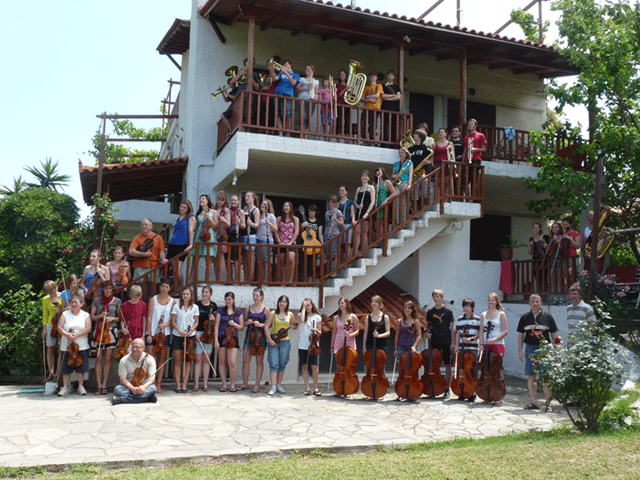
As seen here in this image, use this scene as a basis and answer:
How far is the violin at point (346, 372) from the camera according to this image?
8945 millimetres

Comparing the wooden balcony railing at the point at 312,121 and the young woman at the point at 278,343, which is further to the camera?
the wooden balcony railing at the point at 312,121

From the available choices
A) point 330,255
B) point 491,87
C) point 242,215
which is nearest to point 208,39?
point 242,215

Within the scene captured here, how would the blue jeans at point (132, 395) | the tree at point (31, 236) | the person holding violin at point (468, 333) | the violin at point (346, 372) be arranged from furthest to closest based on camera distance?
the tree at point (31, 236) → the person holding violin at point (468, 333) → the violin at point (346, 372) → the blue jeans at point (132, 395)

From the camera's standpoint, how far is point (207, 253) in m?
10.0

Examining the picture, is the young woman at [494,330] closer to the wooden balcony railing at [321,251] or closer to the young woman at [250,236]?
the wooden balcony railing at [321,251]

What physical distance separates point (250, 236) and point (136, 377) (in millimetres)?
3149

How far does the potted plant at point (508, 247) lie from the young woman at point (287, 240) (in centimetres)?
504

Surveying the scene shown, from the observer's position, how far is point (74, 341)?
355 inches

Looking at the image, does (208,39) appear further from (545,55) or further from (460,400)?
(460,400)

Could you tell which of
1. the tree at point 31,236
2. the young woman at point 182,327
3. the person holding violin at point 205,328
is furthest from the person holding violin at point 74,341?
the tree at point 31,236

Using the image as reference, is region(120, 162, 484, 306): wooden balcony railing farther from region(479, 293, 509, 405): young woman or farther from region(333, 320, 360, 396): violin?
region(479, 293, 509, 405): young woman

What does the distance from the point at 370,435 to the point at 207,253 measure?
4.52m

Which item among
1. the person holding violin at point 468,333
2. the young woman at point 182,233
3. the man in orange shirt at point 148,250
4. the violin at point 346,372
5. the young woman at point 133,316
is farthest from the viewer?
the young woman at point 182,233

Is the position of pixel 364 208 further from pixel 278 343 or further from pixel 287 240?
pixel 278 343
